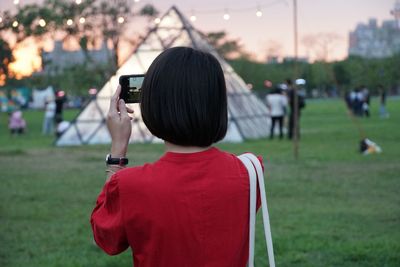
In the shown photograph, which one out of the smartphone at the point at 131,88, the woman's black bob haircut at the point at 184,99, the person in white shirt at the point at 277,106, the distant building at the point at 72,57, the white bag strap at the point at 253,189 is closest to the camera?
the woman's black bob haircut at the point at 184,99

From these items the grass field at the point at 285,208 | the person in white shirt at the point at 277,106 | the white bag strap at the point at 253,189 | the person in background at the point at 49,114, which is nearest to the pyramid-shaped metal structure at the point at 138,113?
the person in white shirt at the point at 277,106

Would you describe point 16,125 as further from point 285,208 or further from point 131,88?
point 131,88

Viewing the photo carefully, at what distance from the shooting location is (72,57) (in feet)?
175

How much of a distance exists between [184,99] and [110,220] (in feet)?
1.48

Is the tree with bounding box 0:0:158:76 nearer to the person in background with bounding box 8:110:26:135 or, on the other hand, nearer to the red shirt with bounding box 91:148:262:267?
the person in background with bounding box 8:110:26:135

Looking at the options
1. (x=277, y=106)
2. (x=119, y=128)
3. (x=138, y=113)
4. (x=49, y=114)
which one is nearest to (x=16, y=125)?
(x=49, y=114)

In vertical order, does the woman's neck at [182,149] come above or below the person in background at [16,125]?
above

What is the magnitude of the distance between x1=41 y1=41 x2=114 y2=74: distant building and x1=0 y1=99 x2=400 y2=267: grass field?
3013 cm

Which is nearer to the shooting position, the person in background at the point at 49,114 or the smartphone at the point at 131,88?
the smartphone at the point at 131,88

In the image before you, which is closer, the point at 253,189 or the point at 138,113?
the point at 253,189

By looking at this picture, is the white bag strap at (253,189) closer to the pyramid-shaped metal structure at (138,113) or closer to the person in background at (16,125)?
the pyramid-shaped metal structure at (138,113)

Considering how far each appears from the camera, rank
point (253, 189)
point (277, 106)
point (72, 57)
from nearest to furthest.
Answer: point (253, 189) < point (277, 106) < point (72, 57)

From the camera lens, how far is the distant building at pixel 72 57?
4938 cm

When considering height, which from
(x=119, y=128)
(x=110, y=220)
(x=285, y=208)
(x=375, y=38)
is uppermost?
(x=119, y=128)
